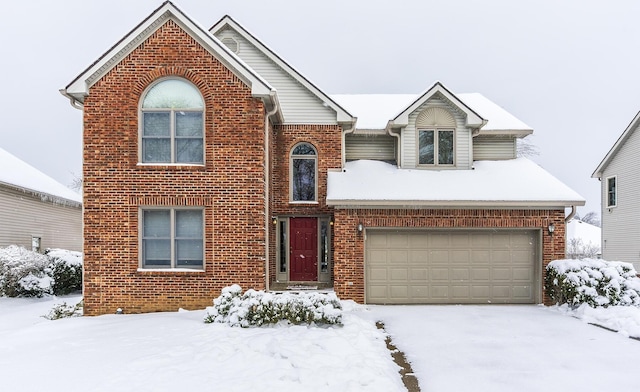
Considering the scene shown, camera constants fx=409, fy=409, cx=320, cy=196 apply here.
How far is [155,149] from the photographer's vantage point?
432 inches

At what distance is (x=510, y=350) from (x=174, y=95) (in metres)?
9.96

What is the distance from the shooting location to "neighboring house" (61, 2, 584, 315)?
10758 millimetres

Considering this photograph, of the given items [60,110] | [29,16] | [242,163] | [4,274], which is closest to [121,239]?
[242,163]

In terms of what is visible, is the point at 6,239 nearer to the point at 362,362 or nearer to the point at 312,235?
the point at 312,235

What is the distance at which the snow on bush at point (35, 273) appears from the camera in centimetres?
1422

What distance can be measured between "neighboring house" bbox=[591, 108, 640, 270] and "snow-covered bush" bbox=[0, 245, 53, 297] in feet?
80.1

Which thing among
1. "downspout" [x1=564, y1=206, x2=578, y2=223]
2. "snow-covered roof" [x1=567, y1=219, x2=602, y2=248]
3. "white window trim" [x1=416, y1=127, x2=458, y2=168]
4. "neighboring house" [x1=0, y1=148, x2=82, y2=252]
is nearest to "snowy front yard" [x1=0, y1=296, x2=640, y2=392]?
"downspout" [x1=564, y1=206, x2=578, y2=223]

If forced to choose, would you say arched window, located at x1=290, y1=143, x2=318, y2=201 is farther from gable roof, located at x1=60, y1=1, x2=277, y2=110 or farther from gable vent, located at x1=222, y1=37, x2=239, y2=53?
gable vent, located at x1=222, y1=37, x2=239, y2=53

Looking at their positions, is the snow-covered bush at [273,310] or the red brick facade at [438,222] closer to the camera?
the snow-covered bush at [273,310]

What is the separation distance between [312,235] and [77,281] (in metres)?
9.34

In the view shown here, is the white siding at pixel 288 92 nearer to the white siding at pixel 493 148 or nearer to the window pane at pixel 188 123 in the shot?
the window pane at pixel 188 123

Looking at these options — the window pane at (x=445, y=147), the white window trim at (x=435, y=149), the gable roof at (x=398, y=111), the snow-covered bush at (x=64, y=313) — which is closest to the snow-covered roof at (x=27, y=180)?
the snow-covered bush at (x=64, y=313)

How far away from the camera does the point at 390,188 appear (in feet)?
40.2

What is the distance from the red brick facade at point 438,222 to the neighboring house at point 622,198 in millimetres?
9975
